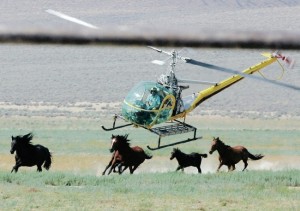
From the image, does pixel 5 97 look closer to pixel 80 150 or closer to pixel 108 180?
pixel 80 150

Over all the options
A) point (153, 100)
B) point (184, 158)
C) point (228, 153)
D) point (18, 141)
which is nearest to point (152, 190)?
point (18, 141)

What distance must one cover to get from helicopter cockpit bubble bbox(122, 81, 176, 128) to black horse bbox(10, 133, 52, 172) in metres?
3.25

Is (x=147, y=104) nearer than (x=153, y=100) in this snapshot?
Yes

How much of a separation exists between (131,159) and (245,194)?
673 cm

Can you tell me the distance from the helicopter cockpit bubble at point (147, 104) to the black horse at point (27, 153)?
10.7 ft

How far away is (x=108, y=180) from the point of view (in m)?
20.0

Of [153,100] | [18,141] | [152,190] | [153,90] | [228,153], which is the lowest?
[228,153]

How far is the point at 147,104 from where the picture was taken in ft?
87.4

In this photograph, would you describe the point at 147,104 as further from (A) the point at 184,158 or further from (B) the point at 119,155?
(B) the point at 119,155

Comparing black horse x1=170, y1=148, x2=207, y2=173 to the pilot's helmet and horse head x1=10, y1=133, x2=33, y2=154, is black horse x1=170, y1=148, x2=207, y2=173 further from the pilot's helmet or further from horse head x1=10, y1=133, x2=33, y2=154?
horse head x1=10, y1=133, x2=33, y2=154

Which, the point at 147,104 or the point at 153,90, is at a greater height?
the point at 153,90

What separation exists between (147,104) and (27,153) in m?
4.64

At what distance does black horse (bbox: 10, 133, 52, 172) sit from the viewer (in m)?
22.5

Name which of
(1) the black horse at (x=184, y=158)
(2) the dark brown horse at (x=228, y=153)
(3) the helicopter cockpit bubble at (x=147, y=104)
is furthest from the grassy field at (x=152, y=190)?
(3) the helicopter cockpit bubble at (x=147, y=104)
